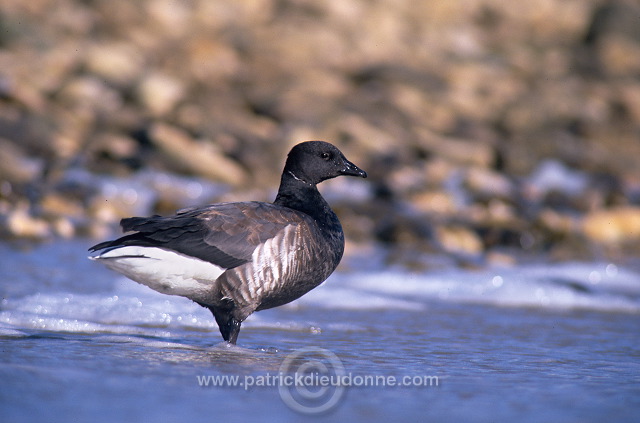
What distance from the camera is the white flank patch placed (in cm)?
557

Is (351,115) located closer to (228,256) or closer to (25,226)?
(25,226)

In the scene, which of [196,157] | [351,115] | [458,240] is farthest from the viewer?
[351,115]

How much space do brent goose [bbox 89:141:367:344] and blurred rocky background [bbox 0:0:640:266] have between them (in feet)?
18.0

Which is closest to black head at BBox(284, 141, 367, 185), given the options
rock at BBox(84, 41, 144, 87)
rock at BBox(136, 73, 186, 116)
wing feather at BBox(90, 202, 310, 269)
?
wing feather at BBox(90, 202, 310, 269)

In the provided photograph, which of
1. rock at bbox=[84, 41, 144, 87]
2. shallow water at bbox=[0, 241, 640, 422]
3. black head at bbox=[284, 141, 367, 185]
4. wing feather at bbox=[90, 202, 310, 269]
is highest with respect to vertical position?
rock at bbox=[84, 41, 144, 87]

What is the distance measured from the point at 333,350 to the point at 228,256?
966 millimetres

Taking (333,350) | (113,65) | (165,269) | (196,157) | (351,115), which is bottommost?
(333,350)

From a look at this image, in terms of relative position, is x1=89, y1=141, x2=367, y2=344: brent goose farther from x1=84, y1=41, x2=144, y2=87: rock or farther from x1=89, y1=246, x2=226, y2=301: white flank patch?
x1=84, y1=41, x2=144, y2=87: rock

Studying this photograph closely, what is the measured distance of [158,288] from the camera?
5.92 m

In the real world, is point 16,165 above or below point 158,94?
below

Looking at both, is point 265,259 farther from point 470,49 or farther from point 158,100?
point 470,49

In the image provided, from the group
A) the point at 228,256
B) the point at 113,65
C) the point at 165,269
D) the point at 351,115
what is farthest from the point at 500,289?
the point at 113,65

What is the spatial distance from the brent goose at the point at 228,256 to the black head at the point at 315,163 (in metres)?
0.68

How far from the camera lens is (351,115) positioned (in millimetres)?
17844
